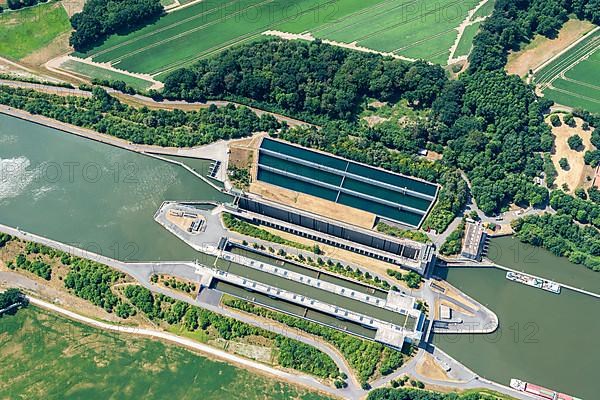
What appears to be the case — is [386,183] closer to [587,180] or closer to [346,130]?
[346,130]

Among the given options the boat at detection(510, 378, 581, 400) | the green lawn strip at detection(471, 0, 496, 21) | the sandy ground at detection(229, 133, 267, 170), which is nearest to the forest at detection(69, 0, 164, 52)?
the sandy ground at detection(229, 133, 267, 170)

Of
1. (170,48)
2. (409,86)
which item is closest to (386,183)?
(409,86)

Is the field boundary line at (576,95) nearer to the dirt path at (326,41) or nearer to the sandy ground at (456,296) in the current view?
the dirt path at (326,41)

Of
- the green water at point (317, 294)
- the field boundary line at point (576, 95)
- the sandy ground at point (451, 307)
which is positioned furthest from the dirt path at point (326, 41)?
the green water at point (317, 294)

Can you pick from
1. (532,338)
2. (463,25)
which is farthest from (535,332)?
(463,25)

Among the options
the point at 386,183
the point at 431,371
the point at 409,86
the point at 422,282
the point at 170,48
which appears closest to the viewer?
the point at 431,371

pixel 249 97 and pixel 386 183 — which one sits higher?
pixel 249 97

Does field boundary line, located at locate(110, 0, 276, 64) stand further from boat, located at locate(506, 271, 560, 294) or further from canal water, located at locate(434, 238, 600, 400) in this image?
boat, located at locate(506, 271, 560, 294)
